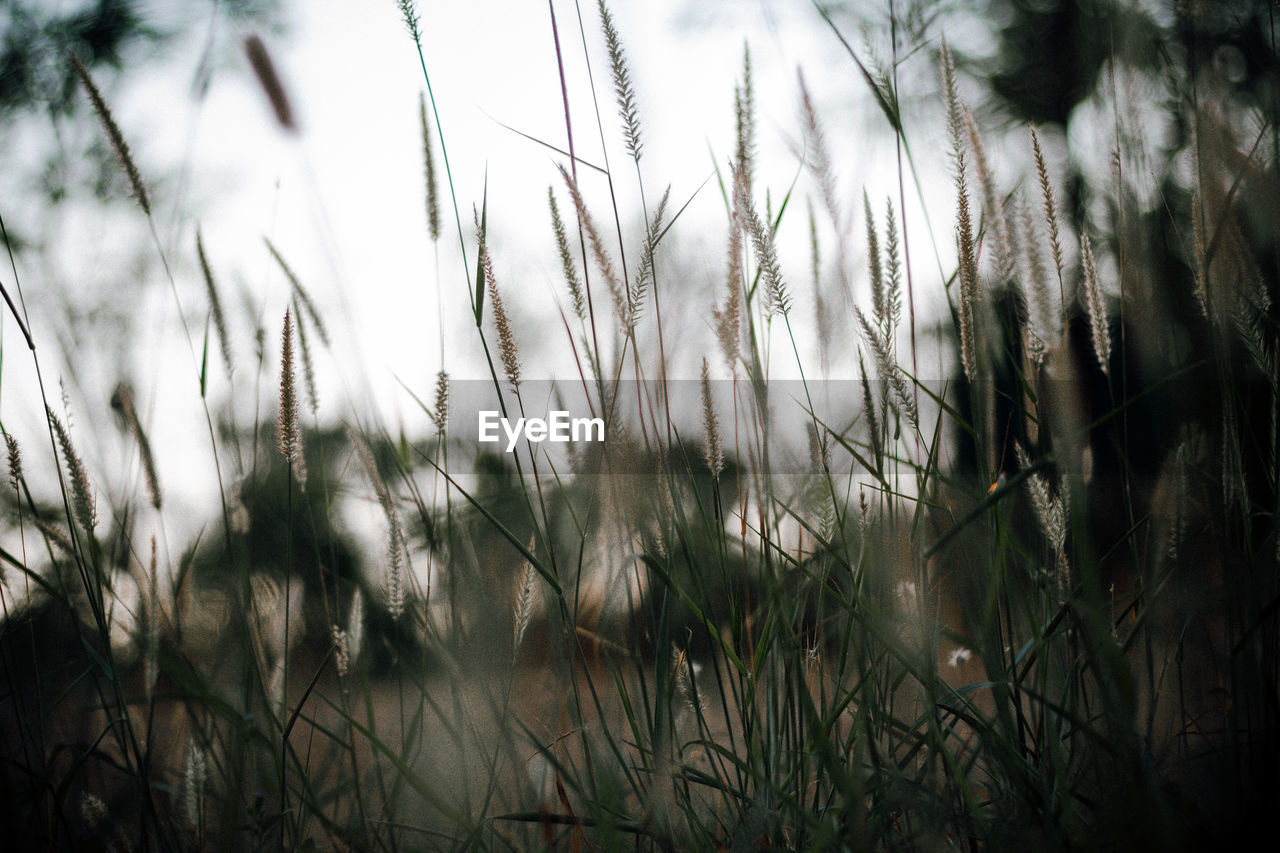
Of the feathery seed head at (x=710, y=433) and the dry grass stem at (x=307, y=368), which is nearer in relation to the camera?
the feathery seed head at (x=710, y=433)

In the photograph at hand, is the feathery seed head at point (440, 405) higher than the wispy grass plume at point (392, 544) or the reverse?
higher

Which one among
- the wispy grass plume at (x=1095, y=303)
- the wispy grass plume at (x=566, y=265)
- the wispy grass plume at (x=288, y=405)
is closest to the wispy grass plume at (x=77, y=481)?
the wispy grass plume at (x=288, y=405)

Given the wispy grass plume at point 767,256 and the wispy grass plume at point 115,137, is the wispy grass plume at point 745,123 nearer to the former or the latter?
the wispy grass plume at point 767,256

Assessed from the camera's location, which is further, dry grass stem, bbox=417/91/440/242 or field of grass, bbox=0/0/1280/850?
→ dry grass stem, bbox=417/91/440/242

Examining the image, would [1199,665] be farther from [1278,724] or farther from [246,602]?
[246,602]

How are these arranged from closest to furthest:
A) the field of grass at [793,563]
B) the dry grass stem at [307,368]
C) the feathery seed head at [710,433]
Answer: the field of grass at [793,563]
the feathery seed head at [710,433]
the dry grass stem at [307,368]

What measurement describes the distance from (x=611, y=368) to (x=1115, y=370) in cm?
208

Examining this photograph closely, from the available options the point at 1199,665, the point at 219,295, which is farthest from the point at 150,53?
the point at 1199,665

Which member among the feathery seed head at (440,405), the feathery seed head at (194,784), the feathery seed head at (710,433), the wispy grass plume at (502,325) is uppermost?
the wispy grass plume at (502,325)

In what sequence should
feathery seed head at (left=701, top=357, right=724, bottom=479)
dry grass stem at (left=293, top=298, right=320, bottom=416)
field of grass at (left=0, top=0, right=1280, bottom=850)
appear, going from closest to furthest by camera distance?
field of grass at (left=0, top=0, right=1280, bottom=850)
feathery seed head at (left=701, top=357, right=724, bottom=479)
dry grass stem at (left=293, top=298, right=320, bottom=416)

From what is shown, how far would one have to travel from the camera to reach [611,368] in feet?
1.79

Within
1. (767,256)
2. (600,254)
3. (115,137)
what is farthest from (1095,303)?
(115,137)

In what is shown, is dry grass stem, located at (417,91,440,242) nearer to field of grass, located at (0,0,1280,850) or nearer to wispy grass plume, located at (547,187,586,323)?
field of grass, located at (0,0,1280,850)

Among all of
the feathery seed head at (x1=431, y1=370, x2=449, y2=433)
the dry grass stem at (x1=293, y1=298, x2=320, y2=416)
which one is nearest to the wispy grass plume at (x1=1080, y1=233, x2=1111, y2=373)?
the feathery seed head at (x1=431, y1=370, x2=449, y2=433)
